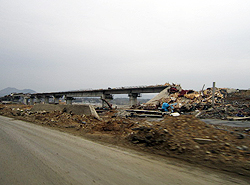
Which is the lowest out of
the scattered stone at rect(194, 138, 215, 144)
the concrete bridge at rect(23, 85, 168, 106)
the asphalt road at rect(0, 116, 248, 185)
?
the asphalt road at rect(0, 116, 248, 185)

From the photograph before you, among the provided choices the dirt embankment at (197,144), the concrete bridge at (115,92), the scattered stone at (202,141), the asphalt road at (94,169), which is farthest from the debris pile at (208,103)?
the asphalt road at (94,169)

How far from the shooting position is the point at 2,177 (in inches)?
137

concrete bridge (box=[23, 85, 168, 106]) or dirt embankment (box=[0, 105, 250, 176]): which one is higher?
concrete bridge (box=[23, 85, 168, 106])

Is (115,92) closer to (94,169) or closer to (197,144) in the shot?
(197,144)

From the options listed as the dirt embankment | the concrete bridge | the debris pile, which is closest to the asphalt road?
the dirt embankment

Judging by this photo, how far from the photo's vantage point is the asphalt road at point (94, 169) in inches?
132

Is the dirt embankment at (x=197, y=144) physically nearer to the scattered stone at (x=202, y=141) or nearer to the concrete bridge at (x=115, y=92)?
the scattered stone at (x=202, y=141)

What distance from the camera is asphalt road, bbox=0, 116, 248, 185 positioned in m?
3.34

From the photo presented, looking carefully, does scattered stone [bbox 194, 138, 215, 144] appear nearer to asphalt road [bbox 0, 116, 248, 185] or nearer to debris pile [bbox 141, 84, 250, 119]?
asphalt road [bbox 0, 116, 248, 185]

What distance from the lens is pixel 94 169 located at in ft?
12.8

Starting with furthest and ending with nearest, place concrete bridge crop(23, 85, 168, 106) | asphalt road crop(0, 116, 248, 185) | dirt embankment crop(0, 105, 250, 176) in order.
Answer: concrete bridge crop(23, 85, 168, 106), dirt embankment crop(0, 105, 250, 176), asphalt road crop(0, 116, 248, 185)

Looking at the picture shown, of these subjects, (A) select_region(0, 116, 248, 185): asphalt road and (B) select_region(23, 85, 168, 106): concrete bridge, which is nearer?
(A) select_region(0, 116, 248, 185): asphalt road

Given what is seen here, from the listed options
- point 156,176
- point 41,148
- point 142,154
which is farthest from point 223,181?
point 41,148

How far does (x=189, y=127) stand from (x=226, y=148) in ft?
5.60
